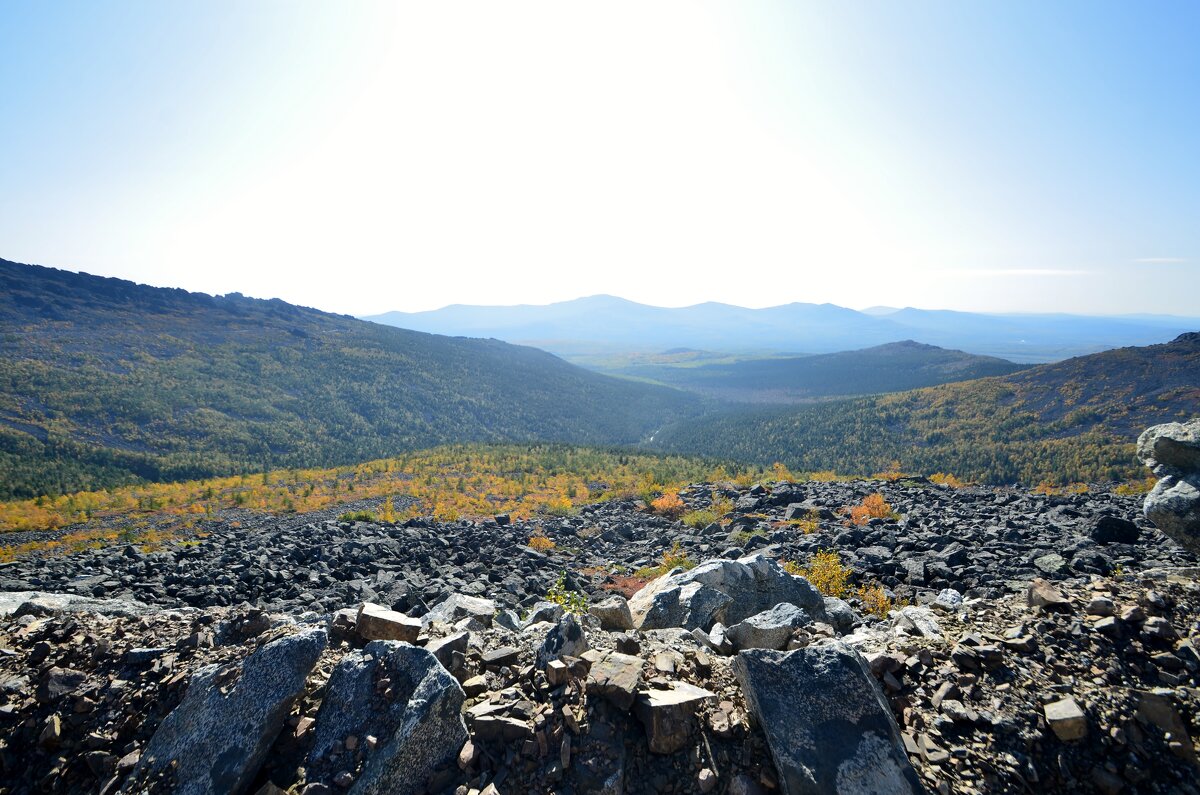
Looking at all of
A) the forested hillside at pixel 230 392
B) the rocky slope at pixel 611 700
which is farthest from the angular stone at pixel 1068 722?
the forested hillside at pixel 230 392

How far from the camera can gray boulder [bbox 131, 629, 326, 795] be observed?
3.87m

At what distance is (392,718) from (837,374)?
13980cm

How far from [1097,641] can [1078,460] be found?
30.7 metres

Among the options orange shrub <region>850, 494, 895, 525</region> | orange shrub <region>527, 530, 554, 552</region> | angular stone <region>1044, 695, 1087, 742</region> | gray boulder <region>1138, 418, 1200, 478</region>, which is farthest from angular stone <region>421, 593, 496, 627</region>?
orange shrub <region>850, 494, 895, 525</region>

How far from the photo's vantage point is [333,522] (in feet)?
55.6

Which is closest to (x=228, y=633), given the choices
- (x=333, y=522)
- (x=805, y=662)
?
(x=805, y=662)

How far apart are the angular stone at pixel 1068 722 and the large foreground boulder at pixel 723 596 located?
3.54 meters

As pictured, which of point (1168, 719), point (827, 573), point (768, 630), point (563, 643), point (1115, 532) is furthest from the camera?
point (1115, 532)

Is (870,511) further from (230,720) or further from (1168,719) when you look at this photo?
(230,720)

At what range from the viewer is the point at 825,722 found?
406 centimetres

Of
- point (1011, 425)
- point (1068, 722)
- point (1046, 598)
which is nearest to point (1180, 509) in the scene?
point (1046, 598)

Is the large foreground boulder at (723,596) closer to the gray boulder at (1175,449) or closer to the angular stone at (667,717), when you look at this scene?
the angular stone at (667,717)

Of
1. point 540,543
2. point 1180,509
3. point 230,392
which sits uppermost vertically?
point 1180,509

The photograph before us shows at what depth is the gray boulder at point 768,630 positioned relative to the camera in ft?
19.8
